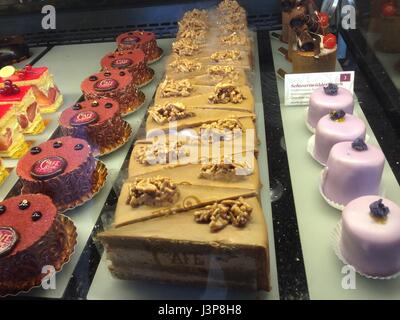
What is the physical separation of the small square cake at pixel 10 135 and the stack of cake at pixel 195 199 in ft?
3.19

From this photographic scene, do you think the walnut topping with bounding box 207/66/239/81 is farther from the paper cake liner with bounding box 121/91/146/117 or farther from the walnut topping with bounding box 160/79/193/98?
the paper cake liner with bounding box 121/91/146/117

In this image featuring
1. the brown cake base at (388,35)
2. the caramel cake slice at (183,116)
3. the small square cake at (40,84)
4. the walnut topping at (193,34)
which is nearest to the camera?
the caramel cake slice at (183,116)

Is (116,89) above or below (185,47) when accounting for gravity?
below

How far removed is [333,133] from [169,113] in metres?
0.95

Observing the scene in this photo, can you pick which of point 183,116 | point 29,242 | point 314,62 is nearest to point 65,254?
point 29,242

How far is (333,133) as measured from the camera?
2365 millimetres

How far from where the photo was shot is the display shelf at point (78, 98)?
2.01 metres

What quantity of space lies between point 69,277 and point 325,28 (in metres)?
2.51

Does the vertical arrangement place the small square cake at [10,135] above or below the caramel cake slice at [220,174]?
below

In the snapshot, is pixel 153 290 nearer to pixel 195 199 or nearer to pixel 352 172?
pixel 195 199

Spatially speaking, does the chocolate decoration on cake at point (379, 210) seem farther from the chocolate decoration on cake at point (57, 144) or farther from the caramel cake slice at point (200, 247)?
the chocolate decoration on cake at point (57, 144)

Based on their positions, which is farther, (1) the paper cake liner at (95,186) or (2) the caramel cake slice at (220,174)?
(1) the paper cake liner at (95,186)

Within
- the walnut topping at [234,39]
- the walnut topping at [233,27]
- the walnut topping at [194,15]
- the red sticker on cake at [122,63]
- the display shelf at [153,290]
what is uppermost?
the walnut topping at [194,15]

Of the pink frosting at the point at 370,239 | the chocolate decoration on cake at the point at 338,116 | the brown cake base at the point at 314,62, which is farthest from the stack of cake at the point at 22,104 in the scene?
the pink frosting at the point at 370,239
